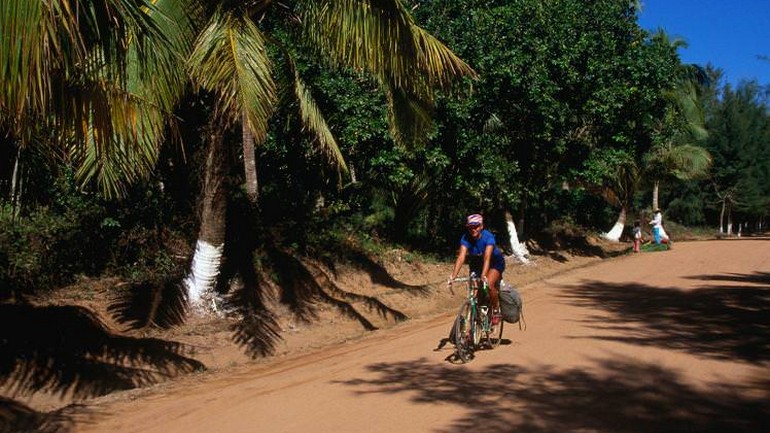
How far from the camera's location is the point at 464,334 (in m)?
8.70

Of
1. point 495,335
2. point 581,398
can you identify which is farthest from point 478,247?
point 581,398

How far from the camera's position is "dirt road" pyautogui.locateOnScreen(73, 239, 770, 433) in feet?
20.6

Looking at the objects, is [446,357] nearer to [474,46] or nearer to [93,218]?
[93,218]

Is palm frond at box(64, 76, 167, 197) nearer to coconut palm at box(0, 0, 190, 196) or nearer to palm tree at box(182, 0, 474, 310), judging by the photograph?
coconut palm at box(0, 0, 190, 196)

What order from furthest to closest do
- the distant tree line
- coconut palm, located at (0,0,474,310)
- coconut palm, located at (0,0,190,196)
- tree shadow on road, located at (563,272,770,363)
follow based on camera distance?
tree shadow on road, located at (563,272,770,363), the distant tree line, coconut palm, located at (0,0,474,310), coconut palm, located at (0,0,190,196)

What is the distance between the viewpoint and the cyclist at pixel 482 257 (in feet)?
28.8

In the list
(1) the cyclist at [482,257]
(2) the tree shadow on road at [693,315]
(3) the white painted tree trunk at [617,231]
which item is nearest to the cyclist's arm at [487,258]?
(1) the cyclist at [482,257]

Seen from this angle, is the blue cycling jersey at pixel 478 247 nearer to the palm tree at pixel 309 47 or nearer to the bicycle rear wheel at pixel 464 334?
the bicycle rear wheel at pixel 464 334

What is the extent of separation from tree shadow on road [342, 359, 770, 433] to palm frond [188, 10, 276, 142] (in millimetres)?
3605

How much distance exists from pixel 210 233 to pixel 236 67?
350 cm

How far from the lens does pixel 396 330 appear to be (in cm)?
1297

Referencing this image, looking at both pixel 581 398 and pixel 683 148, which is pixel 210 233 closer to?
pixel 581 398

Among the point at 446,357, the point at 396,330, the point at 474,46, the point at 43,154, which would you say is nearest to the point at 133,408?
the point at 43,154

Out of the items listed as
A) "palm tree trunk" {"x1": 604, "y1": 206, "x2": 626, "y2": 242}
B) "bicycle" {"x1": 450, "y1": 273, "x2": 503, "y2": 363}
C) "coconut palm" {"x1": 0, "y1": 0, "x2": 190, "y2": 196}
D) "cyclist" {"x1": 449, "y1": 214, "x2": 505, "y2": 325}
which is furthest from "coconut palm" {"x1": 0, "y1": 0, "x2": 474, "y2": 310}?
"palm tree trunk" {"x1": 604, "y1": 206, "x2": 626, "y2": 242}
